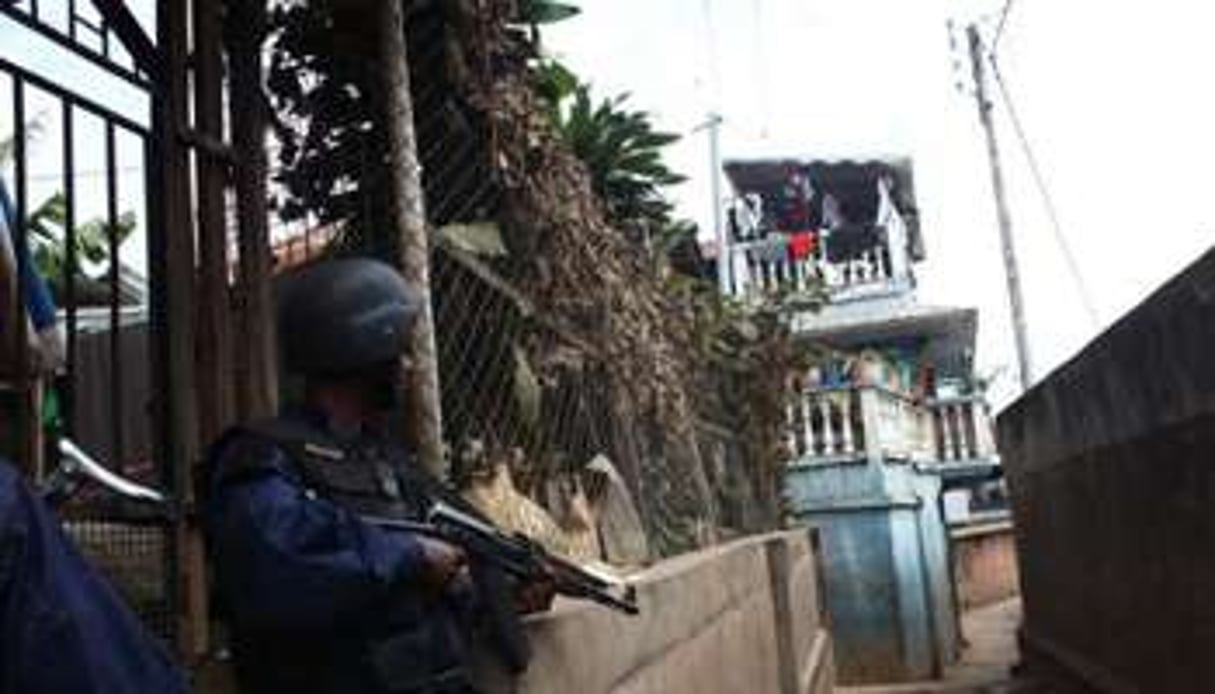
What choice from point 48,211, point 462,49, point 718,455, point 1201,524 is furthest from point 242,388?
point 718,455

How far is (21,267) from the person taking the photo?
2637mm

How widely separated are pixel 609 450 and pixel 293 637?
161 inches

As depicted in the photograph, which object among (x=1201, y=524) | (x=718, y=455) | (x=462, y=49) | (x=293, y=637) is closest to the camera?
(x=293, y=637)

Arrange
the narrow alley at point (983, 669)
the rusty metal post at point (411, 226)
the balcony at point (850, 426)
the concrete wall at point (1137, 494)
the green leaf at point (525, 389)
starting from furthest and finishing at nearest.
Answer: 1. the balcony at point (850, 426)
2. the narrow alley at point (983, 669)
3. the concrete wall at point (1137, 494)
4. the green leaf at point (525, 389)
5. the rusty metal post at point (411, 226)

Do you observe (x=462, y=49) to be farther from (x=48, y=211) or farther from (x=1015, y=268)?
(x=1015, y=268)

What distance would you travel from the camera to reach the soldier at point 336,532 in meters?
2.30

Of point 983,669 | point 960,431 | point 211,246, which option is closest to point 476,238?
point 211,246

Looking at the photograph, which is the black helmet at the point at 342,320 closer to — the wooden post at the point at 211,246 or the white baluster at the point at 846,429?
the wooden post at the point at 211,246

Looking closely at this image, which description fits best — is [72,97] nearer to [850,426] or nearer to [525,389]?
[525,389]

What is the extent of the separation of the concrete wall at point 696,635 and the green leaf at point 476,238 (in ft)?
3.44

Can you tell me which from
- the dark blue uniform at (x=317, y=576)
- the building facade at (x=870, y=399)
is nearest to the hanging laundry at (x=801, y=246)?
the building facade at (x=870, y=399)

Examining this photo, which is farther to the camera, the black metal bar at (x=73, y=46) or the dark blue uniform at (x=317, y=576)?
the black metal bar at (x=73, y=46)

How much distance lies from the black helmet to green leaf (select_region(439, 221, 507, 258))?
1.68 m

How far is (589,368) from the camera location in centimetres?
610
